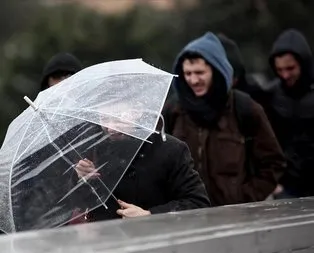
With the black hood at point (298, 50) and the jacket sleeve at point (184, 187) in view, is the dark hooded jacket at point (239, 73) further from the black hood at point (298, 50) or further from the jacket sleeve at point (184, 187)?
the jacket sleeve at point (184, 187)

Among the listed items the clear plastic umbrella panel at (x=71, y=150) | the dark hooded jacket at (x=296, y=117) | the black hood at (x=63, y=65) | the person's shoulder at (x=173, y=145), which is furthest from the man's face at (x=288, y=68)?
the clear plastic umbrella panel at (x=71, y=150)

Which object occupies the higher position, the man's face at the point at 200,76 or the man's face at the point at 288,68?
the man's face at the point at 200,76

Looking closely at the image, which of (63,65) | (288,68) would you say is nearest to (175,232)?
(63,65)

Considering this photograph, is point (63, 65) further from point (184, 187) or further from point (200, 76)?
point (184, 187)

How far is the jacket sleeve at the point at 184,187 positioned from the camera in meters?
4.05

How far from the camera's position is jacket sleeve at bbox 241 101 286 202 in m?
5.45

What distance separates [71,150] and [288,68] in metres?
2.94

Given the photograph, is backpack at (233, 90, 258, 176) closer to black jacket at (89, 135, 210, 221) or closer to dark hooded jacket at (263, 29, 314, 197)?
dark hooded jacket at (263, 29, 314, 197)

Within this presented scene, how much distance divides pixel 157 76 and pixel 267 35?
740cm

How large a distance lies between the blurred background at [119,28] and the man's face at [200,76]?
5.76m

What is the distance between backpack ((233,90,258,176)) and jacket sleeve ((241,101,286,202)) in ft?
0.06

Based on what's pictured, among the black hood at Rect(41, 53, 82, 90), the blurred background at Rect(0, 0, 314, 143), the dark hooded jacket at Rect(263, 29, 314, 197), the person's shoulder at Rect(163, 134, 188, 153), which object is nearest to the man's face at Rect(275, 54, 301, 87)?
the dark hooded jacket at Rect(263, 29, 314, 197)

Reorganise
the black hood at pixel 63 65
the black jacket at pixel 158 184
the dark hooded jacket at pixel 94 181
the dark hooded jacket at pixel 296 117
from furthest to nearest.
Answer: the dark hooded jacket at pixel 296 117 < the black hood at pixel 63 65 < the black jacket at pixel 158 184 < the dark hooded jacket at pixel 94 181

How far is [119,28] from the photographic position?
11.5m
